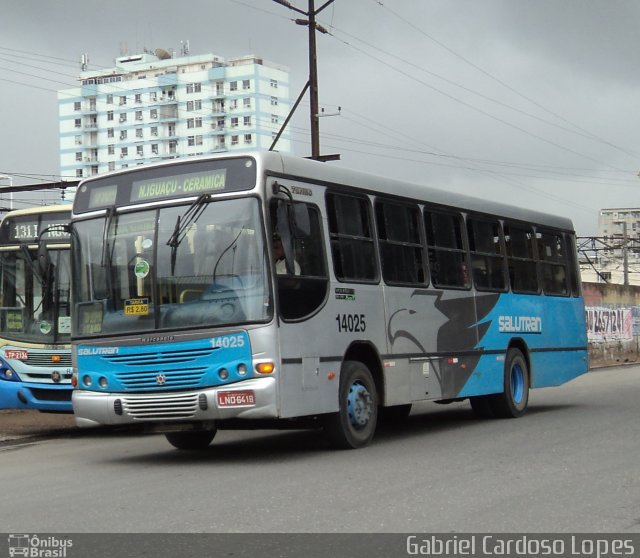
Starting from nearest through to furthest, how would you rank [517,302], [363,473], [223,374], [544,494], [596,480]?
[544,494]
[596,480]
[363,473]
[223,374]
[517,302]

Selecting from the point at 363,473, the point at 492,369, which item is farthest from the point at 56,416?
the point at 363,473

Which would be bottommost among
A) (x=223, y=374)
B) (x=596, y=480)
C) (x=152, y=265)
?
(x=596, y=480)

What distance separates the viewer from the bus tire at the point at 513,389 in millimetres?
16078

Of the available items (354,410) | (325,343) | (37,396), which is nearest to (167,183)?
(325,343)

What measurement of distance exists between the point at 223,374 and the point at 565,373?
8942 millimetres

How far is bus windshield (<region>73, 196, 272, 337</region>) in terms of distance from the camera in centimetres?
1091

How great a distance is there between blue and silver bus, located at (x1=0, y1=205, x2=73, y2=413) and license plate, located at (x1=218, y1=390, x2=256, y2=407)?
5447 mm

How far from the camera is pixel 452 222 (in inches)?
595

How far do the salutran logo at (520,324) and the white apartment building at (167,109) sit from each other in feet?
404

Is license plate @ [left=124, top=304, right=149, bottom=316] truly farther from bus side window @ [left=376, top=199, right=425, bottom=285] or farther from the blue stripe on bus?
bus side window @ [left=376, top=199, right=425, bottom=285]

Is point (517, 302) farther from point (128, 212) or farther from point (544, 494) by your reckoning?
point (544, 494)

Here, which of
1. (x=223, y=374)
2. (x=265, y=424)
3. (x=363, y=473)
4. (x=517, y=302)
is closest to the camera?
(x=363, y=473)

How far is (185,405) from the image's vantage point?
10984mm
